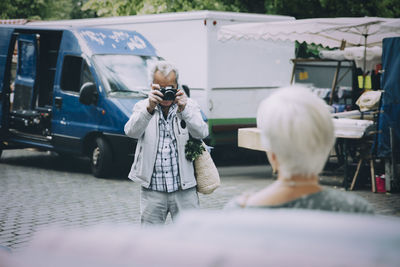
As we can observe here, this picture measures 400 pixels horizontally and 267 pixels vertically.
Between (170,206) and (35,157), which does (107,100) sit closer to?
(35,157)

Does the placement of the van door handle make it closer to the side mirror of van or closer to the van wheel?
the side mirror of van

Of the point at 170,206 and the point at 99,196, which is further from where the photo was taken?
the point at 99,196

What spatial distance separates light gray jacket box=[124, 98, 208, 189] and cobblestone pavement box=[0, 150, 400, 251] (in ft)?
8.63

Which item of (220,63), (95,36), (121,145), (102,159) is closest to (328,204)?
(121,145)

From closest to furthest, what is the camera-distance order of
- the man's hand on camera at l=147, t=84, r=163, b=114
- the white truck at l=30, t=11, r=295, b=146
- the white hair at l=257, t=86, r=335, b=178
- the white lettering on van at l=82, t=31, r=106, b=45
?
1. the white hair at l=257, t=86, r=335, b=178
2. the man's hand on camera at l=147, t=84, r=163, b=114
3. the white lettering on van at l=82, t=31, r=106, b=45
4. the white truck at l=30, t=11, r=295, b=146

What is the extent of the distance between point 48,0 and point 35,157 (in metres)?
20.6

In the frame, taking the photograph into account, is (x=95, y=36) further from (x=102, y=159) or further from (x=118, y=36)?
(x=102, y=159)

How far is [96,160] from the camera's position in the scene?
12070mm

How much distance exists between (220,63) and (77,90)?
292cm

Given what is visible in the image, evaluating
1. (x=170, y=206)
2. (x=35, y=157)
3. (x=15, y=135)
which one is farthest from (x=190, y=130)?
(x=35, y=157)

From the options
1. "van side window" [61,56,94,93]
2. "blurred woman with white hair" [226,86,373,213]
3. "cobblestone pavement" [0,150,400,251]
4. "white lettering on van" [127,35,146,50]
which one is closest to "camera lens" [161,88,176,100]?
"blurred woman with white hair" [226,86,373,213]

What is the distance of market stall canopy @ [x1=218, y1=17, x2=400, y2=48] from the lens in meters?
10.9

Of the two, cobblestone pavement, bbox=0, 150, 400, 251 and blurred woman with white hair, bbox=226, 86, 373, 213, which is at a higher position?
blurred woman with white hair, bbox=226, 86, 373, 213

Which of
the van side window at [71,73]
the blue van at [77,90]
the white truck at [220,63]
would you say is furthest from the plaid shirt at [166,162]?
the white truck at [220,63]
